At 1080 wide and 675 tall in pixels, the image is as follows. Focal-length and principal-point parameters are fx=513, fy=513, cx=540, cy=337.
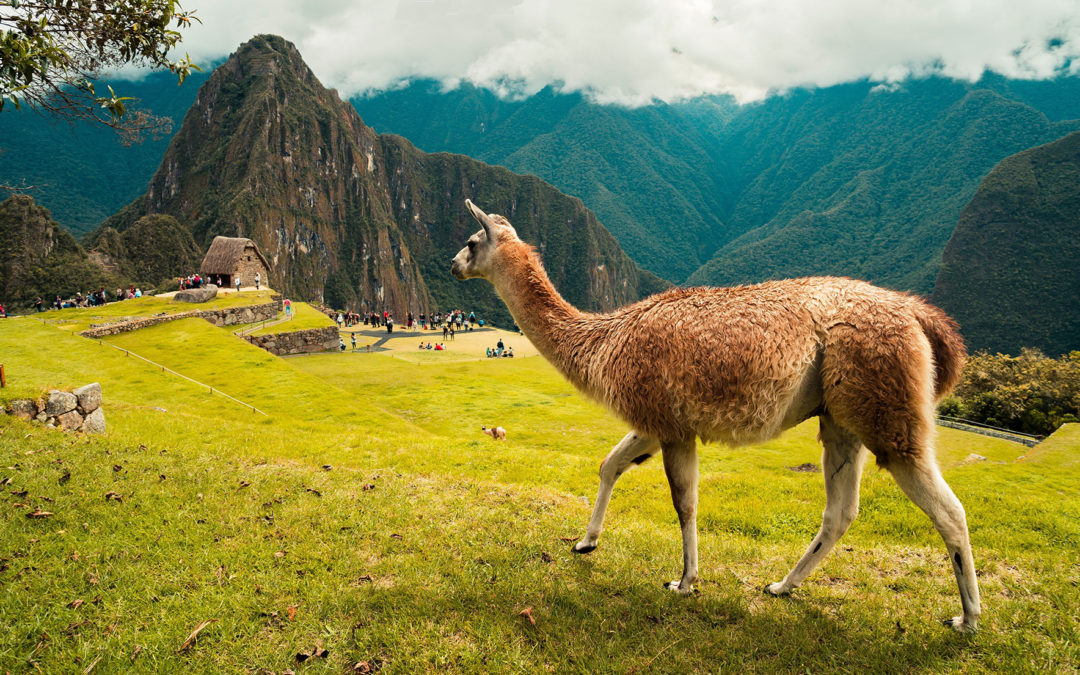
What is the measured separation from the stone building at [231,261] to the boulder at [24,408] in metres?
41.1

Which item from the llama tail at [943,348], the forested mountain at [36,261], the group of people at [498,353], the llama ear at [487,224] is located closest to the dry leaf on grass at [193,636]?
the llama ear at [487,224]

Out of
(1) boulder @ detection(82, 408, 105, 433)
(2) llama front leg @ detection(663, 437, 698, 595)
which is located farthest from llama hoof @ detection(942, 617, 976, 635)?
(1) boulder @ detection(82, 408, 105, 433)

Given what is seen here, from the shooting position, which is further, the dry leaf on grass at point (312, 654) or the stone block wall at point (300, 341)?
the stone block wall at point (300, 341)

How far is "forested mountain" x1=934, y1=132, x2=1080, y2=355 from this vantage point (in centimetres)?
8319

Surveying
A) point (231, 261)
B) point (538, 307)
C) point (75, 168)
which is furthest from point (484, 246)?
point (75, 168)

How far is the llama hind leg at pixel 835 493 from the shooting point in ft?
12.0

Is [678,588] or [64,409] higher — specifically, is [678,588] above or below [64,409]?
below

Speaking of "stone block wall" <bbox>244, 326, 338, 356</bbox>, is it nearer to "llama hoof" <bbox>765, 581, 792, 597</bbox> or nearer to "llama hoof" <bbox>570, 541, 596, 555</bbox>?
"llama hoof" <bbox>570, 541, 596, 555</bbox>

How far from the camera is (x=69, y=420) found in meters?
7.55

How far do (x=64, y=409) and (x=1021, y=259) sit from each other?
130539 mm

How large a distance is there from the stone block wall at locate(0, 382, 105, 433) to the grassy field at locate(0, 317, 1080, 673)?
0.41m

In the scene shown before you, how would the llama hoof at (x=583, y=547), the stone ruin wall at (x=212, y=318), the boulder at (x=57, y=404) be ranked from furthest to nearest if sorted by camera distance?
the stone ruin wall at (x=212, y=318), the boulder at (x=57, y=404), the llama hoof at (x=583, y=547)

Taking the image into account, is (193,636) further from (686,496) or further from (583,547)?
(686,496)

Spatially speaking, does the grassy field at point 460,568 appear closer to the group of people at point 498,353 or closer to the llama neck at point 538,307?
the llama neck at point 538,307
